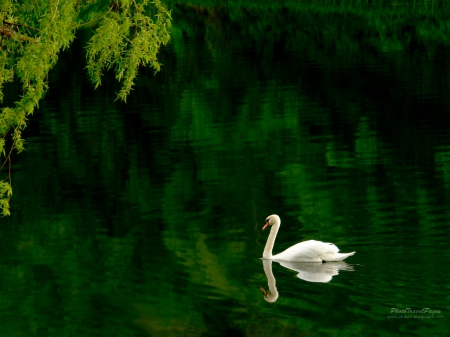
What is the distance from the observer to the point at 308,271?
53.1 ft

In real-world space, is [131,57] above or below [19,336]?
above

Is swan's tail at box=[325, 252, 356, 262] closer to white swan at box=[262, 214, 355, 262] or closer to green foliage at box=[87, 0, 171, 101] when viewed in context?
white swan at box=[262, 214, 355, 262]

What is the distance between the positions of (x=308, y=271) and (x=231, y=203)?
5802 millimetres

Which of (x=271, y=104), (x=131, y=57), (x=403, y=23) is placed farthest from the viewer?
(x=403, y=23)

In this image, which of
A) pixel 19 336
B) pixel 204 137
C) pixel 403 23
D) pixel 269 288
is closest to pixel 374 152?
pixel 204 137

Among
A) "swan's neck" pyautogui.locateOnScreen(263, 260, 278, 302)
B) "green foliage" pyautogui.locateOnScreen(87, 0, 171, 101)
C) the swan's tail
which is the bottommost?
"swan's neck" pyautogui.locateOnScreen(263, 260, 278, 302)

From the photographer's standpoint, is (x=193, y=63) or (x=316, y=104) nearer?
(x=316, y=104)

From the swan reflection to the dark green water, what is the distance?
8 centimetres

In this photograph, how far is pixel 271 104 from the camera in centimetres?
3744

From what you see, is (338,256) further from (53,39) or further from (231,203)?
(231,203)

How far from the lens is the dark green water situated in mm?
14633

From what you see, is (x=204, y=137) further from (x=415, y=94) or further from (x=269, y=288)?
(x=269, y=288)

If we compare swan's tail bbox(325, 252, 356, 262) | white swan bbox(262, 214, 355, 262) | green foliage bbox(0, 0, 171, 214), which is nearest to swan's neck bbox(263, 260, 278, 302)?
white swan bbox(262, 214, 355, 262)

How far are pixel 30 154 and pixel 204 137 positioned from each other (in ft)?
15.8
